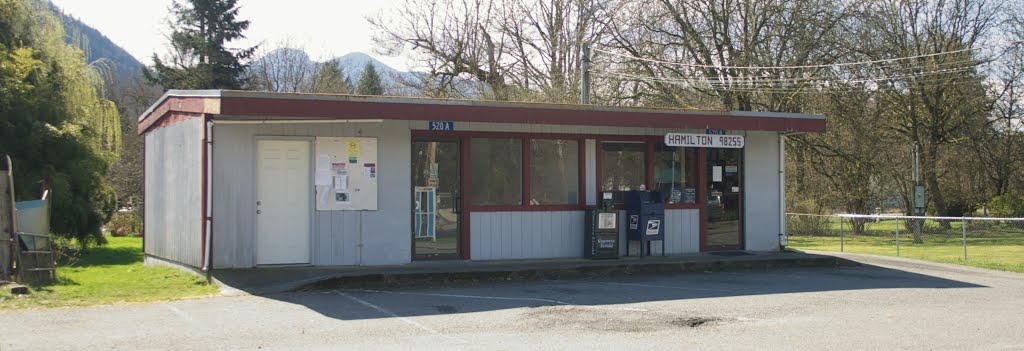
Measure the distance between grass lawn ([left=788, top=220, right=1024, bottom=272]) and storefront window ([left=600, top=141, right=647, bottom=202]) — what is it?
669 centimetres

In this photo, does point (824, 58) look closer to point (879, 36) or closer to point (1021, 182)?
point (879, 36)

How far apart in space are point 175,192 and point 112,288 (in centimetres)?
255

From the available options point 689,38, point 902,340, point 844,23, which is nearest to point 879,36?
point 844,23

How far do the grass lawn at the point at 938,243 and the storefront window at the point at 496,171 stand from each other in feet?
29.2

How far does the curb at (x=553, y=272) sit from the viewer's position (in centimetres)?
1156

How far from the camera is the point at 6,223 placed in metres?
10.6

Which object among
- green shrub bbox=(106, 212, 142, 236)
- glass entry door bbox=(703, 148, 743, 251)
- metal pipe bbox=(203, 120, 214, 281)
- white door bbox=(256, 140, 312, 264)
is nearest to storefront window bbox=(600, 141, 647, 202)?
glass entry door bbox=(703, 148, 743, 251)

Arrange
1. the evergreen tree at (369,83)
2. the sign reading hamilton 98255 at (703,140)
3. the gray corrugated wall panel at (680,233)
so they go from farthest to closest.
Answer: the evergreen tree at (369,83)
the gray corrugated wall panel at (680,233)
the sign reading hamilton 98255 at (703,140)

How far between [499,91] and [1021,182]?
66.4 feet

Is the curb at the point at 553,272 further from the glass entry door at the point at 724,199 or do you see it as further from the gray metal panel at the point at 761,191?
the glass entry door at the point at 724,199

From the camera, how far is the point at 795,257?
15000 millimetres

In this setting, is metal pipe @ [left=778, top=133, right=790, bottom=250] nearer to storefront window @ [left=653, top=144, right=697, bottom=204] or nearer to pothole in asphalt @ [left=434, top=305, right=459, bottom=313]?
storefront window @ [left=653, top=144, right=697, bottom=204]

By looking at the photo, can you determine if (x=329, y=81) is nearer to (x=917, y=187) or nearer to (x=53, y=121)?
(x=53, y=121)

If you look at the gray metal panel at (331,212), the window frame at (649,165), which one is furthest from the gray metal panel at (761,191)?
the gray metal panel at (331,212)
